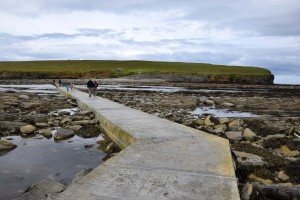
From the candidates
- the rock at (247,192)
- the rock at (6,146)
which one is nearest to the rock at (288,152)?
the rock at (247,192)

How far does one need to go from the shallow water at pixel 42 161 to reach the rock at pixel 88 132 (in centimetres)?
38

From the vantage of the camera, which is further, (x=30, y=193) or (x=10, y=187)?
(x=10, y=187)

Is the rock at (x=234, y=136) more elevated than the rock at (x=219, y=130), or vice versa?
the rock at (x=219, y=130)

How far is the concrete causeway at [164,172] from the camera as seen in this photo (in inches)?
195

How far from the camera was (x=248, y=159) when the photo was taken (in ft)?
27.2

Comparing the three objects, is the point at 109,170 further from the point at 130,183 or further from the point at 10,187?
the point at 10,187

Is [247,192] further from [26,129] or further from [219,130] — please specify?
[26,129]

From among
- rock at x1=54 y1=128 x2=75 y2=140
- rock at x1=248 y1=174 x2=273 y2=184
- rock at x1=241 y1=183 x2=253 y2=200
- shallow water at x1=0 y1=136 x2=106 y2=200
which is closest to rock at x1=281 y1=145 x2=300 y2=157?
rock at x1=248 y1=174 x2=273 y2=184

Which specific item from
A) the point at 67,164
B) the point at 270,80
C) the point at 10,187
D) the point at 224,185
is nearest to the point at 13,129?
the point at 67,164

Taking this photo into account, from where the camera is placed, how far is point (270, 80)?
101 m

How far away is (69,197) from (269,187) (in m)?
3.49

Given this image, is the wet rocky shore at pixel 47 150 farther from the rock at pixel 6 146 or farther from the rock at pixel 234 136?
the rock at pixel 234 136

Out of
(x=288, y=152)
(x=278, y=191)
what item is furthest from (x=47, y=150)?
(x=288, y=152)

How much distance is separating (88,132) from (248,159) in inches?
261
